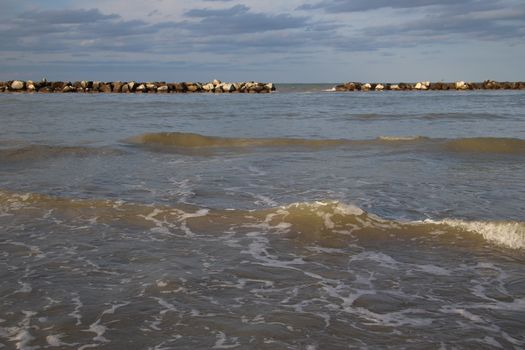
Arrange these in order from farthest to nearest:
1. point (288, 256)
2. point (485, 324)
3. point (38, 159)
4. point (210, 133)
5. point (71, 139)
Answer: point (210, 133) < point (71, 139) < point (38, 159) < point (288, 256) < point (485, 324)

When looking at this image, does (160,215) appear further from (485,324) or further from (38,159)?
(38,159)

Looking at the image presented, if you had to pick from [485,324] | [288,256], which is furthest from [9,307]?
[485,324]

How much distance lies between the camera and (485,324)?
418cm

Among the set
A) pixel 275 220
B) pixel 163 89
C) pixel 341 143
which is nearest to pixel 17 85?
pixel 163 89

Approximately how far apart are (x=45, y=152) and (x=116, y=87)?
162ft

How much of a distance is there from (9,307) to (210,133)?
50.5ft

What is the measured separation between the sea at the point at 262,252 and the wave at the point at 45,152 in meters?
0.12

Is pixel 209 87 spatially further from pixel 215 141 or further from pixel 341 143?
pixel 341 143

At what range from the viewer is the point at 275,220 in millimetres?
7395

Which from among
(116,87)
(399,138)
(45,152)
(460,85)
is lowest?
(45,152)

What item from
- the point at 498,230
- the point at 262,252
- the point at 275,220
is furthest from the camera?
the point at 275,220

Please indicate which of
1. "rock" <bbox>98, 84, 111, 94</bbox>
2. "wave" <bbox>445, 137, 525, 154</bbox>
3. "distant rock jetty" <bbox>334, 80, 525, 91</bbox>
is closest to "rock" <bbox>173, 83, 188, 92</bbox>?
"rock" <bbox>98, 84, 111, 94</bbox>

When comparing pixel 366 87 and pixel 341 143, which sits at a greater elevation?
pixel 366 87

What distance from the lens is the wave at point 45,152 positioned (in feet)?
43.1
